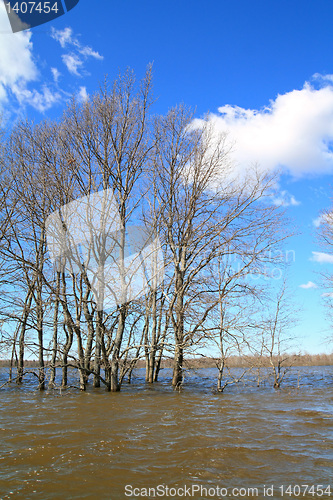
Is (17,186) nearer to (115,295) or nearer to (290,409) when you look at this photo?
(115,295)

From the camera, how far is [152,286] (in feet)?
46.8

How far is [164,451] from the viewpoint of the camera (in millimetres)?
4926

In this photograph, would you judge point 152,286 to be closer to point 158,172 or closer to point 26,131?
point 158,172

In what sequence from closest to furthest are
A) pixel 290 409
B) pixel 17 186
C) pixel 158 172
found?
pixel 290 409
pixel 17 186
pixel 158 172

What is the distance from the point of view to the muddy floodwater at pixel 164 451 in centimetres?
366

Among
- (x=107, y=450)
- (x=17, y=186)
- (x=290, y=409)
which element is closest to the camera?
(x=107, y=450)

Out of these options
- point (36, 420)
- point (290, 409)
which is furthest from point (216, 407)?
point (36, 420)

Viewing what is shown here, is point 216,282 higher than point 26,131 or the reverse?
the reverse

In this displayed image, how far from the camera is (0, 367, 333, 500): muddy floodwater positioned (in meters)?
3.66

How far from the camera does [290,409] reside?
345 inches

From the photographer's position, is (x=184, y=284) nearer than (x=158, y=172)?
Yes

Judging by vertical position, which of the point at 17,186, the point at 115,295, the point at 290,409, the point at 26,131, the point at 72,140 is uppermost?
the point at 26,131

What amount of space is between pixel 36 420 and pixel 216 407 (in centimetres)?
442

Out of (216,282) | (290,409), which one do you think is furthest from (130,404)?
(216,282)
